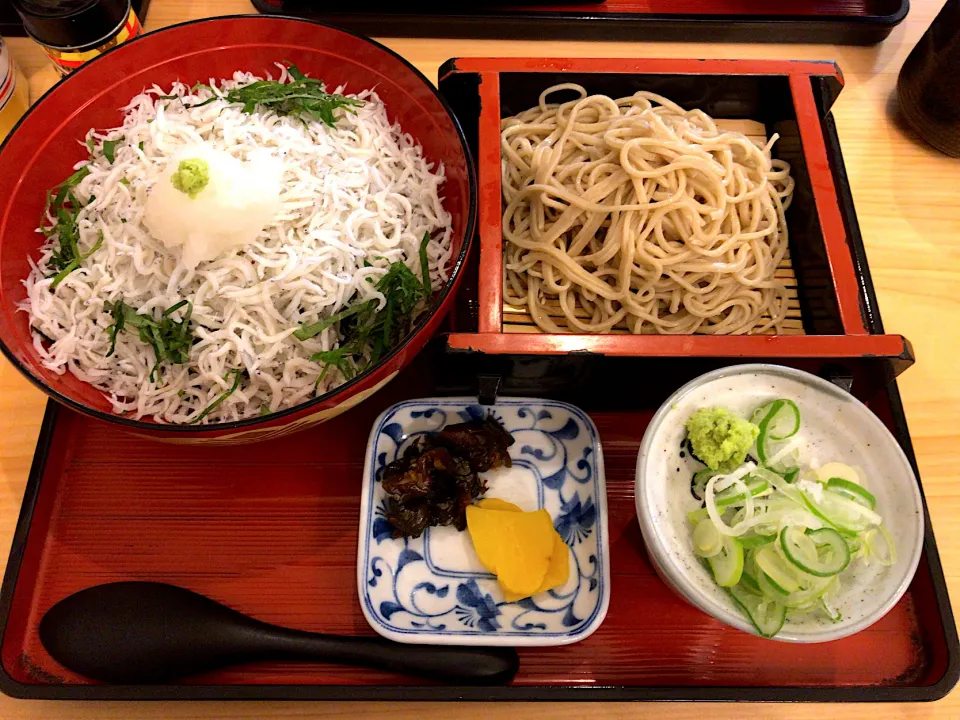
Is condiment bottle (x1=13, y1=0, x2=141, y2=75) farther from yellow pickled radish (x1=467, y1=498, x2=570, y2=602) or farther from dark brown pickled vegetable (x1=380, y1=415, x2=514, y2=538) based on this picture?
yellow pickled radish (x1=467, y1=498, x2=570, y2=602)

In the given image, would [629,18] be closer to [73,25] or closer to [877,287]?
[877,287]

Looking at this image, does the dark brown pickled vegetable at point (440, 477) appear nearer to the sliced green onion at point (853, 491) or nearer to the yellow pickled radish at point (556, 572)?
the yellow pickled radish at point (556, 572)

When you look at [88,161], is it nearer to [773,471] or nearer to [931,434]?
[773,471]

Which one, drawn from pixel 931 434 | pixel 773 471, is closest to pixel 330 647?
pixel 773 471

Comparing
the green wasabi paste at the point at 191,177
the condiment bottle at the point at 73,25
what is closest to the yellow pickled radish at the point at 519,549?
the green wasabi paste at the point at 191,177

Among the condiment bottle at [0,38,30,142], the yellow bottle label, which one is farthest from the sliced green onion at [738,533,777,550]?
the condiment bottle at [0,38,30,142]

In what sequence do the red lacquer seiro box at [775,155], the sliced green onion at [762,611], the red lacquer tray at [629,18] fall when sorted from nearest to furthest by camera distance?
1. the sliced green onion at [762,611]
2. the red lacquer seiro box at [775,155]
3. the red lacquer tray at [629,18]
